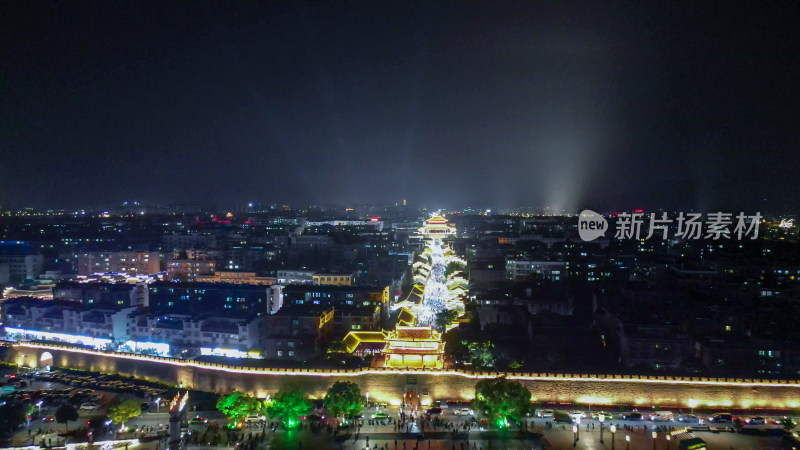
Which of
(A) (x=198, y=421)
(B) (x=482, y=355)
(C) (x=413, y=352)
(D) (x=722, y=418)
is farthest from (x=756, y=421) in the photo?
(A) (x=198, y=421)

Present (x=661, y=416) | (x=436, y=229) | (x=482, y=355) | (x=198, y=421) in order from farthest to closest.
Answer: (x=436, y=229), (x=482, y=355), (x=198, y=421), (x=661, y=416)

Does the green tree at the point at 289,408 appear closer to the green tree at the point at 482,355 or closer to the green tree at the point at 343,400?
the green tree at the point at 343,400

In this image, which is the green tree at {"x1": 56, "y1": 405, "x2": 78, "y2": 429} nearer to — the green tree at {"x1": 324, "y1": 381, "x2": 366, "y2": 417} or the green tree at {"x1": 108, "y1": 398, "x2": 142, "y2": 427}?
the green tree at {"x1": 108, "y1": 398, "x2": 142, "y2": 427}

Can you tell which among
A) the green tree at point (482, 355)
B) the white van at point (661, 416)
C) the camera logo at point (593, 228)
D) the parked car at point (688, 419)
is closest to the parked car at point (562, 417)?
the white van at point (661, 416)

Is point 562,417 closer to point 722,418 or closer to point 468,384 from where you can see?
point 468,384

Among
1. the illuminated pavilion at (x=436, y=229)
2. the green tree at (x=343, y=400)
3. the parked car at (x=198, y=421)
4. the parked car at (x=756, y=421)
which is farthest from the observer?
the illuminated pavilion at (x=436, y=229)

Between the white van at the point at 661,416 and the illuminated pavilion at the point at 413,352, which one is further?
the illuminated pavilion at the point at 413,352

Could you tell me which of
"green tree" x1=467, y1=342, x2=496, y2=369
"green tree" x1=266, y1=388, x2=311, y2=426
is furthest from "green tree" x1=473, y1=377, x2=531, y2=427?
"green tree" x1=266, y1=388, x2=311, y2=426

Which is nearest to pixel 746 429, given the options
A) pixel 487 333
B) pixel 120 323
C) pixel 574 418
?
pixel 574 418
